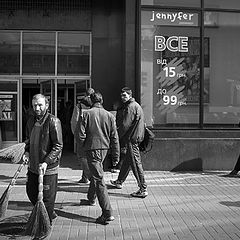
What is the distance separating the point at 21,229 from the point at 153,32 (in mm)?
6846

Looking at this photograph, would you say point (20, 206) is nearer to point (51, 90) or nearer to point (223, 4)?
point (51, 90)

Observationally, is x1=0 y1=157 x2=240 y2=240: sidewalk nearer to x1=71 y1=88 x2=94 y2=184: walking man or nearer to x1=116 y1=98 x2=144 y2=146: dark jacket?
x1=71 y1=88 x2=94 y2=184: walking man

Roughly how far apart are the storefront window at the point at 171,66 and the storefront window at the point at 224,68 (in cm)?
48

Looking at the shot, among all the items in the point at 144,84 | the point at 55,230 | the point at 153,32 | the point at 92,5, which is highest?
the point at 92,5

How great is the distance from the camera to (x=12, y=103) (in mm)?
13250

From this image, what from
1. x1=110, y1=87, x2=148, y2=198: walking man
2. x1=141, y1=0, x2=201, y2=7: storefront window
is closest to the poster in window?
x1=141, y1=0, x2=201, y2=7: storefront window

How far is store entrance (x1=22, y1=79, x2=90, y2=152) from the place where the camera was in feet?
43.1

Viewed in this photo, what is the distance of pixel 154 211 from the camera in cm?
664

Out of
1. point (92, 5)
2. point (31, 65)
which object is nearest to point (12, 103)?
point (31, 65)

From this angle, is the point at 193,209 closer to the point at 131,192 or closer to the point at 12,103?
the point at 131,192

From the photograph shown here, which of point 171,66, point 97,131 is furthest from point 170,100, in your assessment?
point 97,131

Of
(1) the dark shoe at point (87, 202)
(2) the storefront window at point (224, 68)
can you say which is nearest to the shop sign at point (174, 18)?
(2) the storefront window at point (224, 68)

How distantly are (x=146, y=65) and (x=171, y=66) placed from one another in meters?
0.69

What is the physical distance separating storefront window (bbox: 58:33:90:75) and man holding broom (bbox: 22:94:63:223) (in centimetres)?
760
